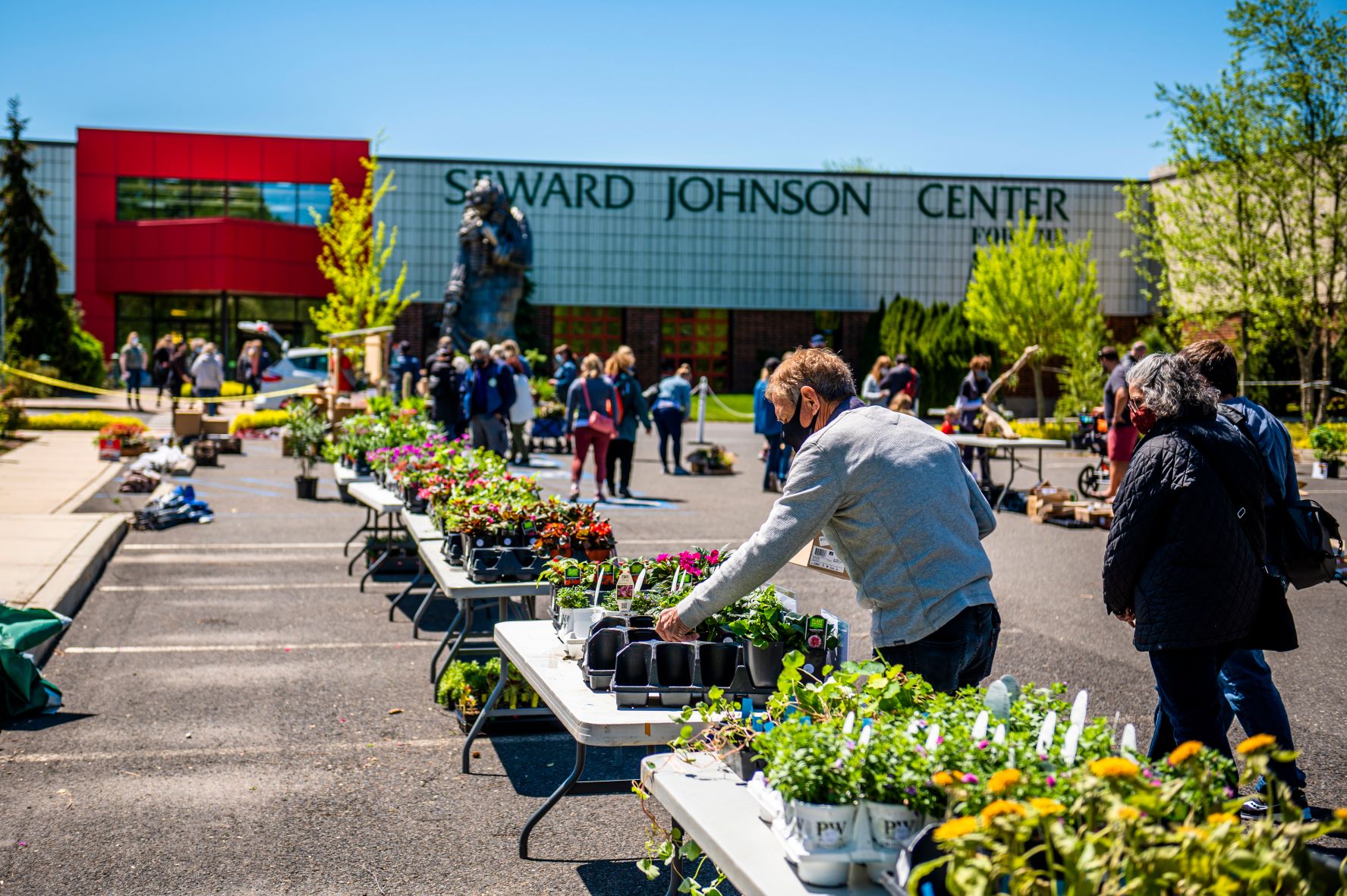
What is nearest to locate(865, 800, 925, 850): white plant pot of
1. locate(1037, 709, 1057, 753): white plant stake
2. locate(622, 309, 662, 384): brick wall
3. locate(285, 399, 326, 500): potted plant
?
locate(1037, 709, 1057, 753): white plant stake

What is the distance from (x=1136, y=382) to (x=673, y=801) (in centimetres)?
251

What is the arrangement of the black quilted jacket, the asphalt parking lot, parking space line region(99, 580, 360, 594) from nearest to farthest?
1. the black quilted jacket
2. the asphalt parking lot
3. parking space line region(99, 580, 360, 594)

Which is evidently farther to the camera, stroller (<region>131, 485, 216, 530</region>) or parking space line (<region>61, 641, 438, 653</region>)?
stroller (<region>131, 485, 216, 530</region>)

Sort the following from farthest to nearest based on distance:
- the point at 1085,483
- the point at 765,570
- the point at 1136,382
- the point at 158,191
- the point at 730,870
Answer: the point at 158,191 < the point at 1085,483 < the point at 1136,382 < the point at 765,570 < the point at 730,870

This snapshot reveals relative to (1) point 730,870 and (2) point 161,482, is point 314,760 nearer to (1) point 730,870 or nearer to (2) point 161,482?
(1) point 730,870

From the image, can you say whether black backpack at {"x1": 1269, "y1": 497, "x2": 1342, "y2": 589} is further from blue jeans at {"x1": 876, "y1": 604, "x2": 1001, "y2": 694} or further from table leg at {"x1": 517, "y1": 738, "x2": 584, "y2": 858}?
table leg at {"x1": 517, "y1": 738, "x2": 584, "y2": 858}

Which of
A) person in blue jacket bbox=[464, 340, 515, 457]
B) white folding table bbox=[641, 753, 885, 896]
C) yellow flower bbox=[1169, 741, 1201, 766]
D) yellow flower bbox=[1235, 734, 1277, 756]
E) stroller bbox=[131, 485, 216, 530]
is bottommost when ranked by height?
stroller bbox=[131, 485, 216, 530]

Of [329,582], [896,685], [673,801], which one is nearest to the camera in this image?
[896,685]

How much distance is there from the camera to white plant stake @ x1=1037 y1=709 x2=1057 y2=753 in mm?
2693

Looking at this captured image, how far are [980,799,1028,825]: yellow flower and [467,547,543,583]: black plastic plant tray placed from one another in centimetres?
429

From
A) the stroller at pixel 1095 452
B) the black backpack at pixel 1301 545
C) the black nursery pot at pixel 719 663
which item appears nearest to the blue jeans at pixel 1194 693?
the black backpack at pixel 1301 545

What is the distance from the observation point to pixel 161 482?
17.7 m

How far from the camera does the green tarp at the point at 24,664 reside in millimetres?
6711

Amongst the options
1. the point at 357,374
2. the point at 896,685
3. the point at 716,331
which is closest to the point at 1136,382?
the point at 896,685
